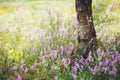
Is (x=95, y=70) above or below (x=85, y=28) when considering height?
below

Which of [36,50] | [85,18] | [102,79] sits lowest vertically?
[102,79]

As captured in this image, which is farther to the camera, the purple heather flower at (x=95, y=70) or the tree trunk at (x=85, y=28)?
the tree trunk at (x=85, y=28)

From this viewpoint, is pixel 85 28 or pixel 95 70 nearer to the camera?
pixel 95 70

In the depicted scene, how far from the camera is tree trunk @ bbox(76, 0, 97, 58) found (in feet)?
20.4

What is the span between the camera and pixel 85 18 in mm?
6238

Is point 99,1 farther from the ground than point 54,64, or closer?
farther from the ground

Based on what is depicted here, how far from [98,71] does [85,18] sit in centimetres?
129

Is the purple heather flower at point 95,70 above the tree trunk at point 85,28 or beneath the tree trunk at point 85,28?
beneath

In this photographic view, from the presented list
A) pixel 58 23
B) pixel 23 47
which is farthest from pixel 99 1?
pixel 23 47

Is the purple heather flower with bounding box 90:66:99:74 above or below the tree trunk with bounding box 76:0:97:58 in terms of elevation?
below

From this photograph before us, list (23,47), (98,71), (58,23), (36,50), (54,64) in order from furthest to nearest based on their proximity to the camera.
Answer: (58,23)
(23,47)
(36,50)
(54,64)
(98,71)

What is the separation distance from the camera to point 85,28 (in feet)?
20.5

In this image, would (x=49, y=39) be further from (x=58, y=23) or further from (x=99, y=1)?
(x=99, y=1)

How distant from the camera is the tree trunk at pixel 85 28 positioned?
20.4 ft
